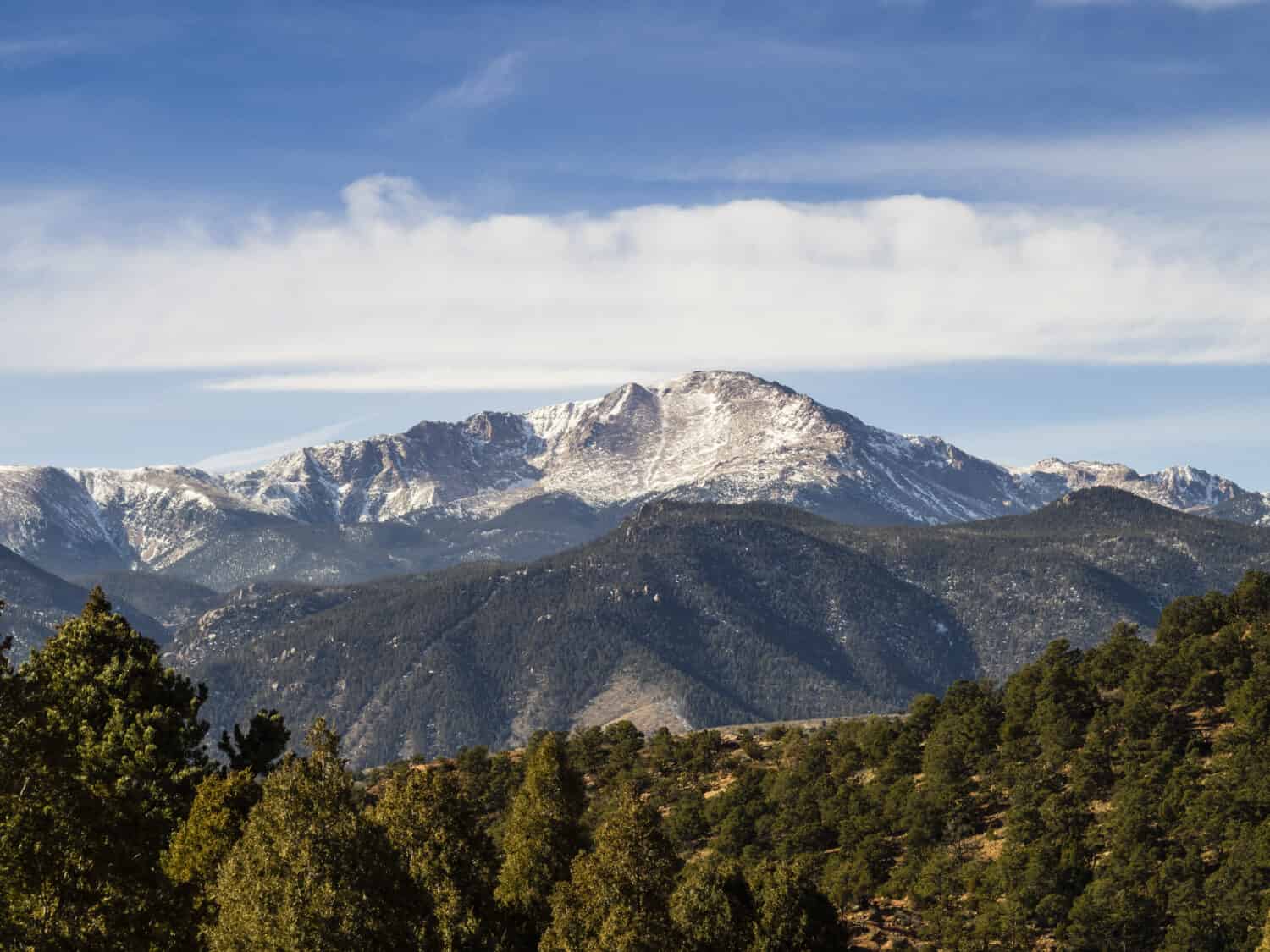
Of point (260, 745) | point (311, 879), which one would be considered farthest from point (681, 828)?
point (311, 879)

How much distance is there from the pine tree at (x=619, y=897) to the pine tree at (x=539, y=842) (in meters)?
10.2

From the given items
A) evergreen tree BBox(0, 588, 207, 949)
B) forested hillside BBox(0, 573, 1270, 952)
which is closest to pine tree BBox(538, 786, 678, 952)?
forested hillside BBox(0, 573, 1270, 952)

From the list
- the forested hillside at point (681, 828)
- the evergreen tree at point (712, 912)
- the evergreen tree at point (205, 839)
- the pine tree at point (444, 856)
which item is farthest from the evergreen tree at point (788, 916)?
the evergreen tree at point (205, 839)

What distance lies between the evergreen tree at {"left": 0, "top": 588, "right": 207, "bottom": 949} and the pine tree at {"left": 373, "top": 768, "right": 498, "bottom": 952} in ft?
42.0

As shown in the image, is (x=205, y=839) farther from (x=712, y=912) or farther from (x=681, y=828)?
(x=681, y=828)

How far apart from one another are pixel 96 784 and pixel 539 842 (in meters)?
29.8

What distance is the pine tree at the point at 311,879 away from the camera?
2200 inches

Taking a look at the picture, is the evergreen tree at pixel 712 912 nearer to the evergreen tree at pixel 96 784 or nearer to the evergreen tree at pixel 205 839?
the evergreen tree at pixel 205 839

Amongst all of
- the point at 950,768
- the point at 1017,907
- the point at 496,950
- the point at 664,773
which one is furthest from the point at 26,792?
the point at 664,773

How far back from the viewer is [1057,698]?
177 m

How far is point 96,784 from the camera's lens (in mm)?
85875

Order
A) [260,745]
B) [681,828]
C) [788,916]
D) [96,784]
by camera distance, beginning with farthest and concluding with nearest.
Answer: [681,828] < [260,745] < [788,916] < [96,784]

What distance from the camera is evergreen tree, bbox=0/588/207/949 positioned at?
2379 inches

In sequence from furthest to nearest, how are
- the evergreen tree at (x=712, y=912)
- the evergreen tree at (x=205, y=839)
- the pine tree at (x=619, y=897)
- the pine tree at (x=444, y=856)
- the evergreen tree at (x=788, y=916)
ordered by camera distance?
the evergreen tree at (x=788, y=916), the evergreen tree at (x=712, y=912), the evergreen tree at (x=205, y=839), the pine tree at (x=619, y=897), the pine tree at (x=444, y=856)
